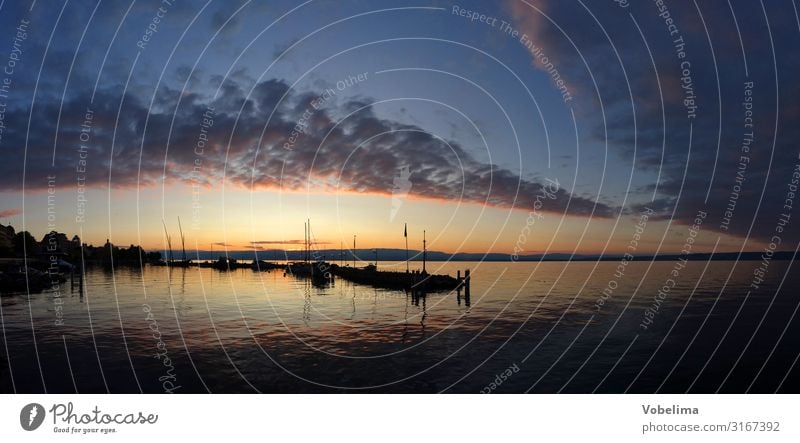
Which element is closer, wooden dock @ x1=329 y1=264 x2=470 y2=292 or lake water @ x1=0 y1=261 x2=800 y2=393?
lake water @ x1=0 y1=261 x2=800 y2=393

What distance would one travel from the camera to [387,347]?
2970cm

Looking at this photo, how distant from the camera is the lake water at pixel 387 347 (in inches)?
851

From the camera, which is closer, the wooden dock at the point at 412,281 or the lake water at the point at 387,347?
the lake water at the point at 387,347

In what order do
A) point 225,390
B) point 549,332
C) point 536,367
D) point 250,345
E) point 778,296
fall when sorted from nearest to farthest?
point 225,390
point 536,367
point 250,345
point 549,332
point 778,296

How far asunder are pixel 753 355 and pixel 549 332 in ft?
42.1

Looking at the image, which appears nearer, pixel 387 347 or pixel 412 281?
pixel 387 347

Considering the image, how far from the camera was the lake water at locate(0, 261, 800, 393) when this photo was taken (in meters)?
21.6
